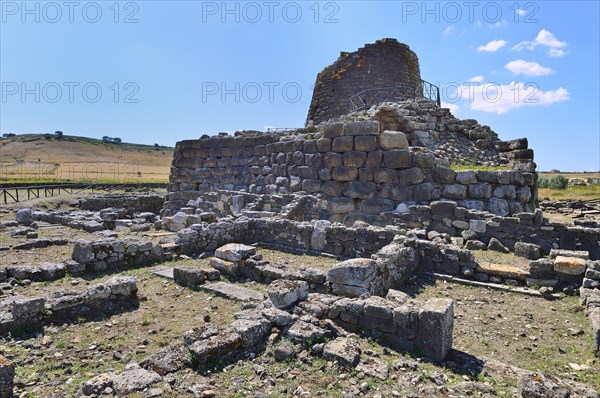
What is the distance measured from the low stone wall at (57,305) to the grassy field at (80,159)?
5005 centimetres

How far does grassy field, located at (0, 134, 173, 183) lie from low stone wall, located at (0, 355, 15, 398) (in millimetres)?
52778

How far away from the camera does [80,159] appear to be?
75.7m

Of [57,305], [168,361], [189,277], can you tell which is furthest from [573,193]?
[57,305]

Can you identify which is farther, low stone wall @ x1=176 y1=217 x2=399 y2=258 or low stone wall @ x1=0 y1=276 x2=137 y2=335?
low stone wall @ x1=176 y1=217 x2=399 y2=258

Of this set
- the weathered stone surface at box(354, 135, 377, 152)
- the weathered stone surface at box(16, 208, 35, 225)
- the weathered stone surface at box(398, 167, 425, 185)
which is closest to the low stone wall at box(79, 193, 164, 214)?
the weathered stone surface at box(16, 208, 35, 225)

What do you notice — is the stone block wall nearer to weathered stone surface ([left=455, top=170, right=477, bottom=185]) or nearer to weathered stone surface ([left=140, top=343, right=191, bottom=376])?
weathered stone surface ([left=455, top=170, right=477, bottom=185])

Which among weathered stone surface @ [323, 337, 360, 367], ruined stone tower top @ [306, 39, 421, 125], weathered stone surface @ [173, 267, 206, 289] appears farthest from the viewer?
ruined stone tower top @ [306, 39, 421, 125]

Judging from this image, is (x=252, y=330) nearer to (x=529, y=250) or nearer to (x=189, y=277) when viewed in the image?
(x=189, y=277)

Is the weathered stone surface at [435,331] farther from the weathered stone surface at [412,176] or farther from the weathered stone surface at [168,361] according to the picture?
the weathered stone surface at [412,176]

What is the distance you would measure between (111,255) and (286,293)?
5.37 m

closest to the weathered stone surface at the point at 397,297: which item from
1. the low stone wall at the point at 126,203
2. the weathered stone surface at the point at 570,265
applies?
the weathered stone surface at the point at 570,265

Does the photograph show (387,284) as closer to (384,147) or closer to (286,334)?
(286,334)

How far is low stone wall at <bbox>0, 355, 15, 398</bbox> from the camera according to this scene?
3.97 meters

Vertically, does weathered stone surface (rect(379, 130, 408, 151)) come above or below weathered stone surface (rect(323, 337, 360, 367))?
above
